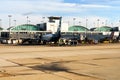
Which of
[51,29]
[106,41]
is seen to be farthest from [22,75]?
[51,29]

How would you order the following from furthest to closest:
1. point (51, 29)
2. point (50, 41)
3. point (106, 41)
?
1. point (51, 29)
2. point (106, 41)
3. point (50, 41)

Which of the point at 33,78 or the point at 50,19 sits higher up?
the point at 50,19

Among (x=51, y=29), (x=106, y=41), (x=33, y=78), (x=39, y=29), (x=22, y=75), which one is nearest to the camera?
(x=33, y=78)

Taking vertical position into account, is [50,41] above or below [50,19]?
below

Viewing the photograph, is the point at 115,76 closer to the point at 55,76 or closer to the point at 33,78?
the point at 55,76

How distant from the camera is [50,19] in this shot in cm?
16425

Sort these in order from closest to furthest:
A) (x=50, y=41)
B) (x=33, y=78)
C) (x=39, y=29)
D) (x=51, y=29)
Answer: (x=33, y=78), (x=50, y=41), (x=51, y=29), (x=39, y=29)

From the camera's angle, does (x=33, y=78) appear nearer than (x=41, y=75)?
Yes

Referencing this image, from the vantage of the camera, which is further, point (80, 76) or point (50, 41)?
point (50, 41)

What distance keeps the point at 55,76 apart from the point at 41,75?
1.12 m

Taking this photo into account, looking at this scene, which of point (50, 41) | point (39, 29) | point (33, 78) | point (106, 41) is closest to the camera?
point (33, 78)

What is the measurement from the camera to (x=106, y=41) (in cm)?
8462

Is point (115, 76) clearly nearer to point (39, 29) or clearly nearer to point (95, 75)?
point (95, 75)

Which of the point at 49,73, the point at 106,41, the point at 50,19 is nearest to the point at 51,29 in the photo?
the point at 50,19
